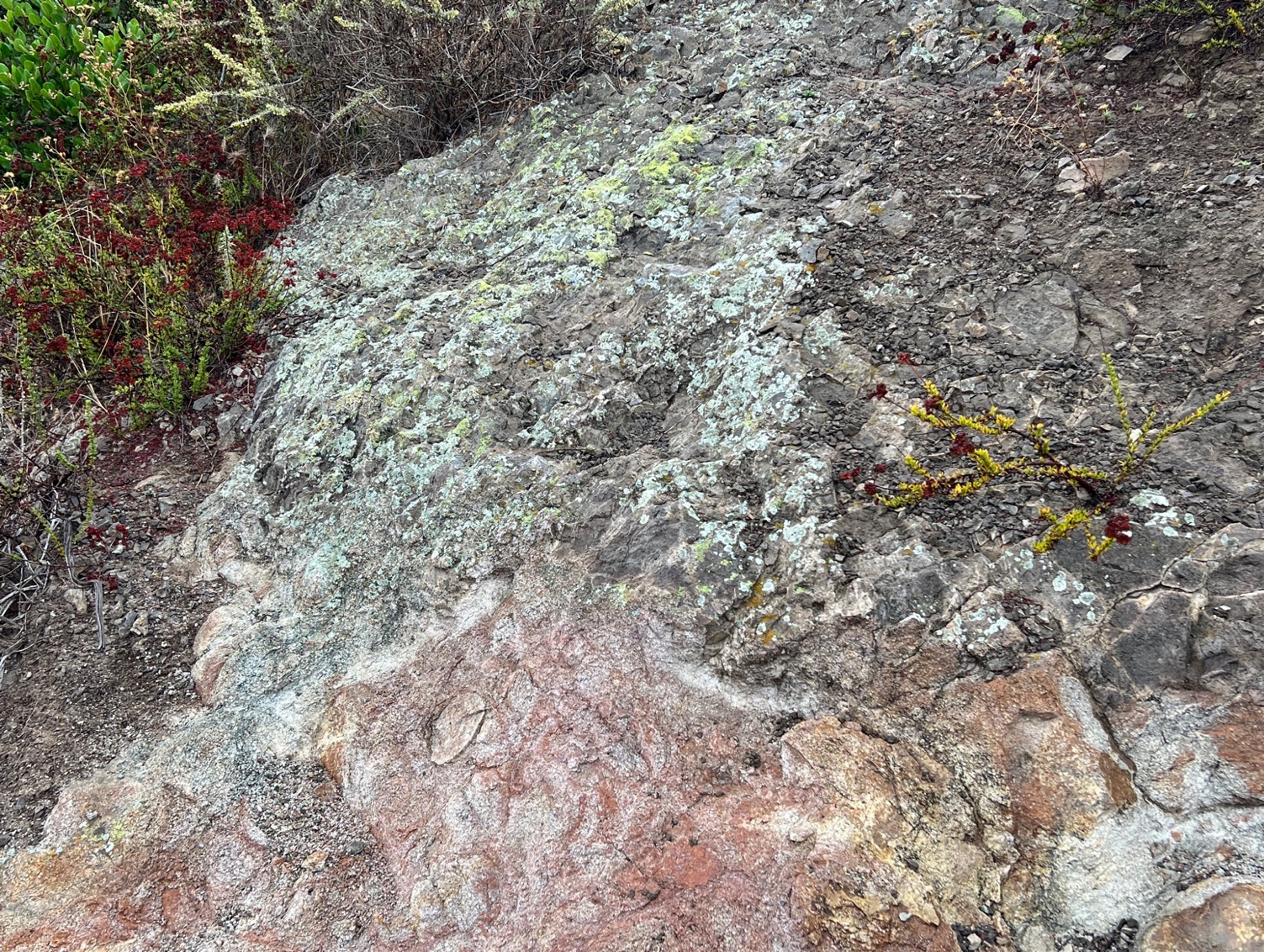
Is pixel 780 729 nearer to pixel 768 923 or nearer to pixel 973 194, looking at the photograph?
pixel 768 923

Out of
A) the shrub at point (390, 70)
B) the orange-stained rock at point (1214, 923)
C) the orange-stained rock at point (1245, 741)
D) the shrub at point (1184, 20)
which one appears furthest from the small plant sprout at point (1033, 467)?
the shrub at point (390, 70)

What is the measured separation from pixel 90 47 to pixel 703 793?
237 inches

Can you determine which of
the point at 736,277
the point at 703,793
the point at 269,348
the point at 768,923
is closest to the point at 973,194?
the point at 736,277

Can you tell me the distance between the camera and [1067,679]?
7.27 feet

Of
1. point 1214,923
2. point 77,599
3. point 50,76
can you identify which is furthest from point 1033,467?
point 50,76

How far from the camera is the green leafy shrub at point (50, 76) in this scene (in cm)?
502

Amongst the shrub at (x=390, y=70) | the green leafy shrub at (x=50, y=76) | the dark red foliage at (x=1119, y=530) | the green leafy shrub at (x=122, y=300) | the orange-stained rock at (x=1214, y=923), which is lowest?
the orange-stained rock at (x=1214, y=923)

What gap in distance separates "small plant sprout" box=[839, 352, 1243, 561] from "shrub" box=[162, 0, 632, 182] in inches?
131

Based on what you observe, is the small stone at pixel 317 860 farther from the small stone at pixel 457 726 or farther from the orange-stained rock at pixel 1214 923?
the orange-stained rock at pixel 1214 923

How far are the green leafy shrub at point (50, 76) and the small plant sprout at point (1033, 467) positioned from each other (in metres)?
5.34

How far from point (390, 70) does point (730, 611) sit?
410 cm

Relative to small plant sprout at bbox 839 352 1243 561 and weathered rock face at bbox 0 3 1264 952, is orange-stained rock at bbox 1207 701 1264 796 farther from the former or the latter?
small plant sprout at bbox 839 352 1243 561

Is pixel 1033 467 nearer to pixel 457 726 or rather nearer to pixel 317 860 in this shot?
pixel 457 726

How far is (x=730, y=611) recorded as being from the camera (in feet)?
8.50
